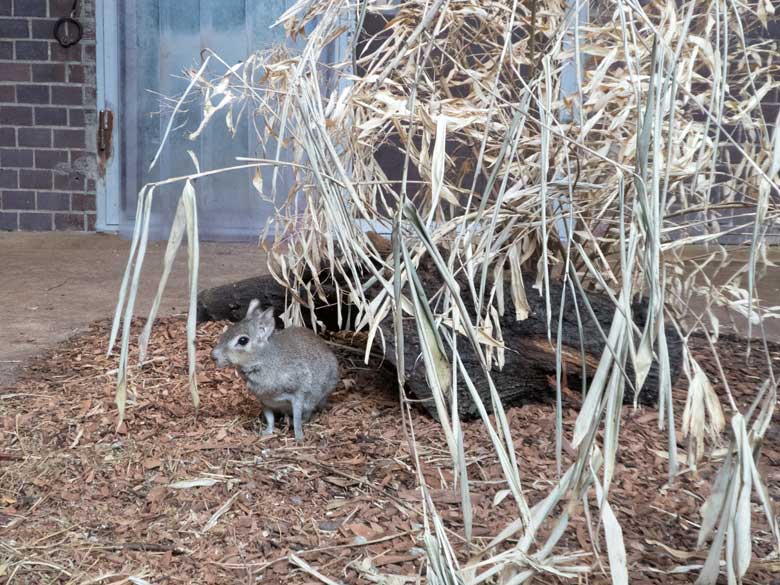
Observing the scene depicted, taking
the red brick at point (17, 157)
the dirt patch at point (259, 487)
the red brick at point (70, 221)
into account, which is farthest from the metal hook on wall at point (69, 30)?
the dirt patch at point (259, 487)

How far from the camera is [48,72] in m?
7.75

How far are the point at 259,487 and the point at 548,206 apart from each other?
1.56 meters

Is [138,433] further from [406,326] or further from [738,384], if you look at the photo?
[738,384]

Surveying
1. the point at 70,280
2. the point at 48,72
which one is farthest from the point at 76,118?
the point at 70,280

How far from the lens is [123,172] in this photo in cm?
785

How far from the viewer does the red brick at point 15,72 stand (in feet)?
25.4

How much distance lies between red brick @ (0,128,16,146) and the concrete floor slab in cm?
81

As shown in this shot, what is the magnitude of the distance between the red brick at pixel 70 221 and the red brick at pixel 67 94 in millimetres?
973

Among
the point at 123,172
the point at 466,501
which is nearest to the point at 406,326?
the point at 466,501

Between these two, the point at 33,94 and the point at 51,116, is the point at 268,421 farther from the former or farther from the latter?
the point at 33,94

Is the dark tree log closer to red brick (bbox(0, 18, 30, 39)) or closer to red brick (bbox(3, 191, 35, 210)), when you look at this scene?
red brick (bbox(3, 191, 35, 210))

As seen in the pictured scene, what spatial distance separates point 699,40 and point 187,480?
2327mm

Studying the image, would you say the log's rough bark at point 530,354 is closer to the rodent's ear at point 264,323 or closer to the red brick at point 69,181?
the rodent's ear at point 264,323

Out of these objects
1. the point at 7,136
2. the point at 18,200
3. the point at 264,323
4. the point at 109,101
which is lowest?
the point at 264,323
